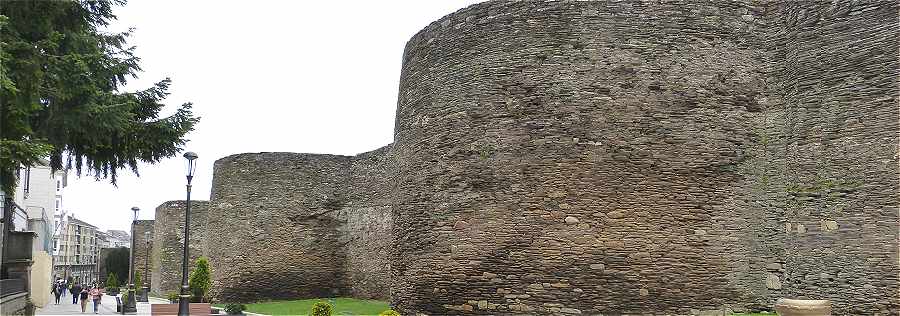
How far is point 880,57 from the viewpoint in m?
12.9

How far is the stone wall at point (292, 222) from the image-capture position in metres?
27.7

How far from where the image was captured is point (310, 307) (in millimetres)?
23469

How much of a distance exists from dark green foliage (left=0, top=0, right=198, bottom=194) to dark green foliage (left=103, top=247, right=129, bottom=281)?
56879mm

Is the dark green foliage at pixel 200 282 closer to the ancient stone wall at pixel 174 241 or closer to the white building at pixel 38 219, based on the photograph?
the white building at pixel 38 219

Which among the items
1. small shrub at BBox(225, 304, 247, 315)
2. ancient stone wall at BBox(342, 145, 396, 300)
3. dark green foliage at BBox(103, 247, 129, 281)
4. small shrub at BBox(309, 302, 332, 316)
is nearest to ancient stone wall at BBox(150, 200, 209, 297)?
ancient stone wall at BBox(342, 145, 396, 300)

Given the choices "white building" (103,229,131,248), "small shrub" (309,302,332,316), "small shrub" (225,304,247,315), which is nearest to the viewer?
"small shrub" (309,302,332,316)

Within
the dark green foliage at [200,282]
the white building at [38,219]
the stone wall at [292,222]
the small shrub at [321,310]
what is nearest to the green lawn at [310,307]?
the dark green foliage at [200,282]

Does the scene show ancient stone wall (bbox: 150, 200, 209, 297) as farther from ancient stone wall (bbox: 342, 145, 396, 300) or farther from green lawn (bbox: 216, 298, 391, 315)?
ancient stone wall (bbox: 342, 145, 396, 300)

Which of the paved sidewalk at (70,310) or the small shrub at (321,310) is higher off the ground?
the small shrub at (321,310)

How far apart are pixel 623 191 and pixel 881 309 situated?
4.43 meters

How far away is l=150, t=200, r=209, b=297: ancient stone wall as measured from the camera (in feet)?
123

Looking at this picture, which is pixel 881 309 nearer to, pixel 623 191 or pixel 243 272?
pixel 623 191

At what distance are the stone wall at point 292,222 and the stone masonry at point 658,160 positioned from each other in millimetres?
11693

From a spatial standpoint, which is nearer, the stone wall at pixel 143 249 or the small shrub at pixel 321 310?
the small shrub at pixel 321 310
